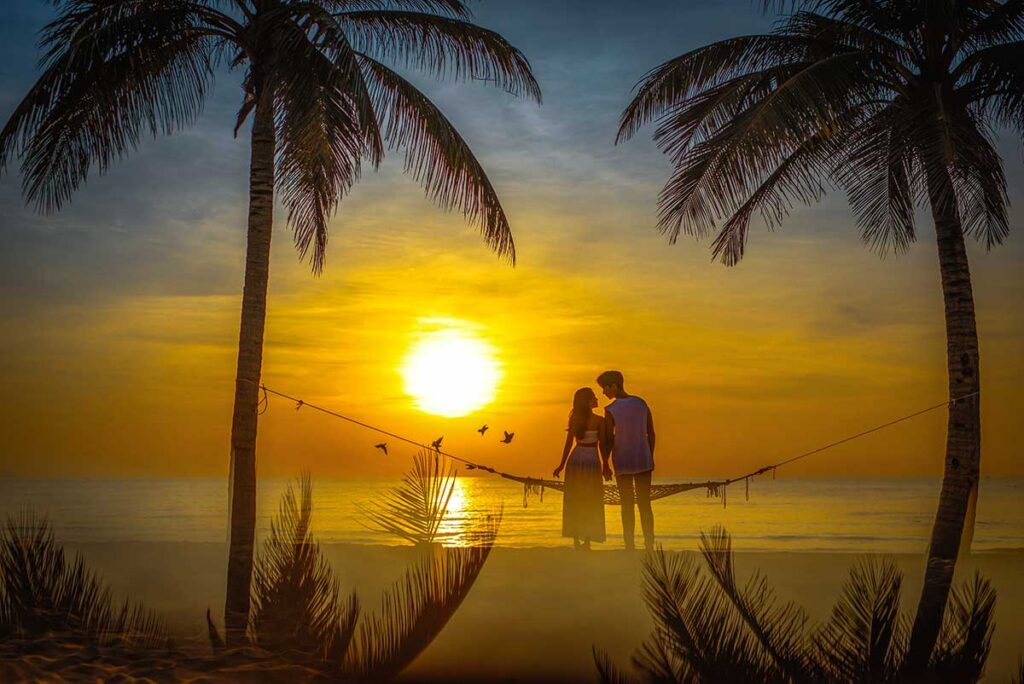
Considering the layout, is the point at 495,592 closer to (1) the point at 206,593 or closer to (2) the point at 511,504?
(1) the point at 206,593

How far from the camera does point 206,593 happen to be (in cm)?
1201

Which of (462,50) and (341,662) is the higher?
(462,50)

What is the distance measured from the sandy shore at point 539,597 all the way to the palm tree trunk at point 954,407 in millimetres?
767

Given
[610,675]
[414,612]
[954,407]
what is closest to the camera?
[610,675]

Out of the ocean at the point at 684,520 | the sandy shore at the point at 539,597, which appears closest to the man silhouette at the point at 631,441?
the sandy shore at the point at 539,597

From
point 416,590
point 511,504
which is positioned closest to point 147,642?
point 416,590

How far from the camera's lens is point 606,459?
10.5 meters

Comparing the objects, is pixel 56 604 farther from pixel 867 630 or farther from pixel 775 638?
pixel 867 630

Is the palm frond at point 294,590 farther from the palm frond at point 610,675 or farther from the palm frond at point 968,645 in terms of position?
the palm frond at point 968,645

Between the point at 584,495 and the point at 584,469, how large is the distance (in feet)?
1.08

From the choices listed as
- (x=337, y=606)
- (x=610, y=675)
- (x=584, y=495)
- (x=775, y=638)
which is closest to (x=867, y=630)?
(x=775, y=638)

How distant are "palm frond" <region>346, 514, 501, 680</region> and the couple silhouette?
3.77m

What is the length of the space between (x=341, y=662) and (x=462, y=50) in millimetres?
5730

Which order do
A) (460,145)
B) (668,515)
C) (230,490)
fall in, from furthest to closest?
(668,515)
(460,145)
(230,490)
